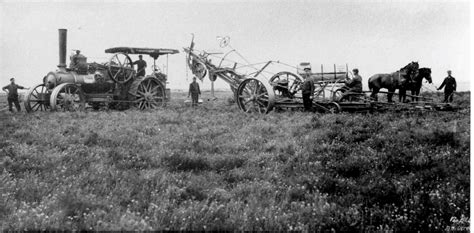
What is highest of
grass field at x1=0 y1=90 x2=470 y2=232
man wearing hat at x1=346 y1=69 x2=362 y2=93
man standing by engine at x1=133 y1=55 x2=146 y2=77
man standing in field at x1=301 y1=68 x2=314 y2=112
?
man standing by engine at x1=133 y1=55 x2=146 y2=77

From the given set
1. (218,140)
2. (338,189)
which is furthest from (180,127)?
(338,189)

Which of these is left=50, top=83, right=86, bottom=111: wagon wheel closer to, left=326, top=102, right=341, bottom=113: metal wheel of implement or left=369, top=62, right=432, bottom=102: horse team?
left=326, top=102, right=341, bottom=113: metal wheel of implement

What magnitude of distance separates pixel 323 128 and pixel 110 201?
248 inches

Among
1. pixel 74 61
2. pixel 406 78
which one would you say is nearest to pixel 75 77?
pixel 74 61

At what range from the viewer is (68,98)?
1598 centimetres

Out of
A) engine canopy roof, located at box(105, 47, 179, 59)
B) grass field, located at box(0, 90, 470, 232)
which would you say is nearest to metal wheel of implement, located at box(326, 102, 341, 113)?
grass field, located at box(0, 90, 470, 232)

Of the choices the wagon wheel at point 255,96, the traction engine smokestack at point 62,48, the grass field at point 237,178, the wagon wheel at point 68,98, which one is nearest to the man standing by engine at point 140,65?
the wagon wheel at point 68,98

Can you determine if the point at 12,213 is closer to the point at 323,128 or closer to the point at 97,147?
the point at 97,147

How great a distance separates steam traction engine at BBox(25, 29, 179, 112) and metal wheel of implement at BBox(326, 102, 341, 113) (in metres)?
7.72

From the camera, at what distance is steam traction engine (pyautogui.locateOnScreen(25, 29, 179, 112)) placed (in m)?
16.3

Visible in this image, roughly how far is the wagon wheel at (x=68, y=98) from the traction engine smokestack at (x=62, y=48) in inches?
40.0

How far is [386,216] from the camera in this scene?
490 cm

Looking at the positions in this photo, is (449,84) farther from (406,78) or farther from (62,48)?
(62,48)

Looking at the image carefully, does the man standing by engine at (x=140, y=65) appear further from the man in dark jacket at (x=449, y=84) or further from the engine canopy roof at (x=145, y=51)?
the man in dark jacket at (x=449, y=84)
